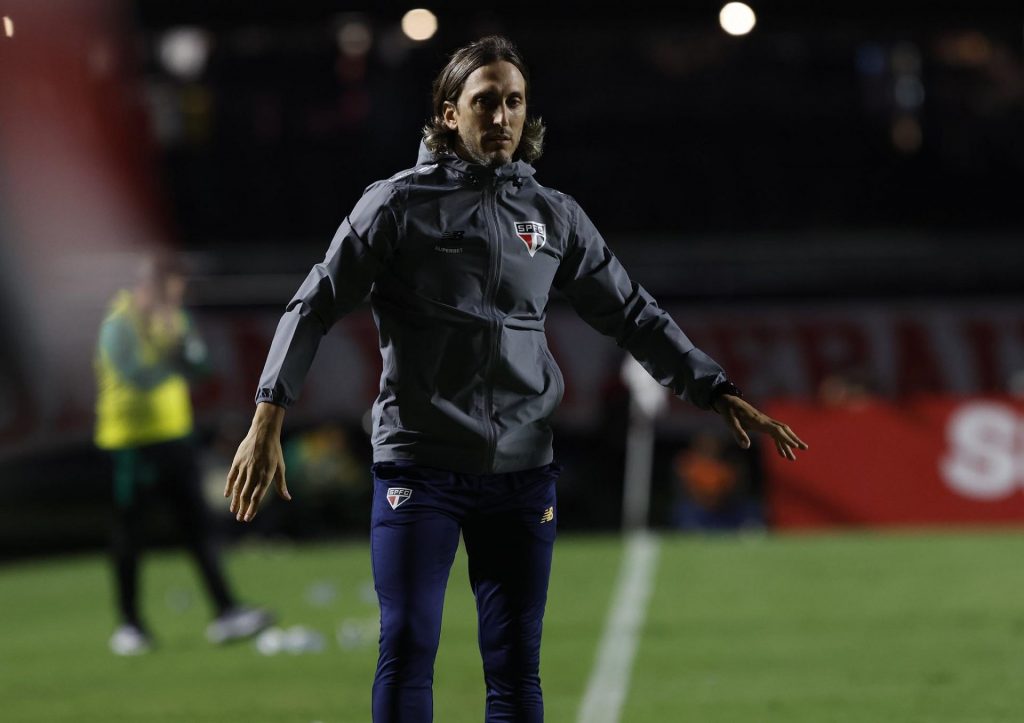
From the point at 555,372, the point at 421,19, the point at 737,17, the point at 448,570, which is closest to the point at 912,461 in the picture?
the point at 737,17

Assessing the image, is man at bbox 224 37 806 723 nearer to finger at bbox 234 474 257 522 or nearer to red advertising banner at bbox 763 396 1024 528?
A: finger at bbox 234 474 257 522

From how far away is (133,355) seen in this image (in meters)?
9.71

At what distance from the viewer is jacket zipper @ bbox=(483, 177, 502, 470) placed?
4516 mm

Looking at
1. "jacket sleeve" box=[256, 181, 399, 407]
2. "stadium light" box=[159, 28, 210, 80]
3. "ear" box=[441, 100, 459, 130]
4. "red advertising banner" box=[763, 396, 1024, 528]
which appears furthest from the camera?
"stadium light" box=[159, 28, 210, 80]

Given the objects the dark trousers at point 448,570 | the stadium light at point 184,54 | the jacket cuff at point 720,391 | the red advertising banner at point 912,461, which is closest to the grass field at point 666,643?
the red advertising banner at point 912,461

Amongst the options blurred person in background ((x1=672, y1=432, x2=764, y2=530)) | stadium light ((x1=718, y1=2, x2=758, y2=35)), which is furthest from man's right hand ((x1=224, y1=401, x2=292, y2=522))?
blurred person in background ((x1=672, y1=432, x2=764, y2=530))

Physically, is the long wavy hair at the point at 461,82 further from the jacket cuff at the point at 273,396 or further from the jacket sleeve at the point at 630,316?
the jacket cuff at the point at 273,396

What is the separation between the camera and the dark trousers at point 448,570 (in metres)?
4.48

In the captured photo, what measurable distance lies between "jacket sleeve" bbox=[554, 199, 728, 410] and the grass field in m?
2.77

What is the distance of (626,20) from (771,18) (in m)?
1.12

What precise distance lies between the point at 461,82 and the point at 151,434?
5755 millimetres

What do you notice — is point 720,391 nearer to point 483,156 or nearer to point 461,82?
point 483,156

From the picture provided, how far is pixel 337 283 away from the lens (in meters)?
4.45

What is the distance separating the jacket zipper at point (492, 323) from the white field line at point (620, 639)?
2937 mm
